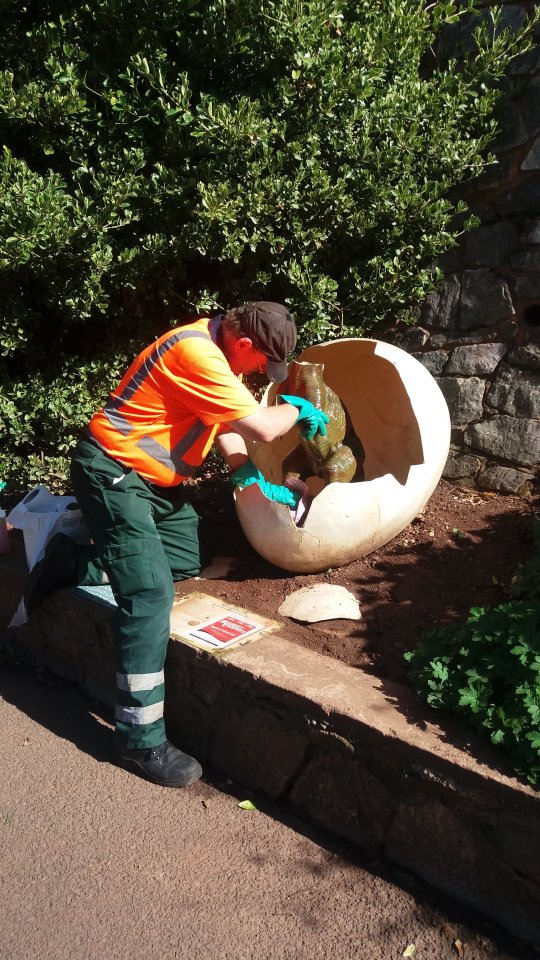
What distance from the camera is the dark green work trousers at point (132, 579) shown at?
118 inches

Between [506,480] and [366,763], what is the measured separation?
2.57m

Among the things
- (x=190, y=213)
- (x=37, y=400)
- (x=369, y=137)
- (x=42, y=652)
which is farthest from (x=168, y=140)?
(x=42, y=652)

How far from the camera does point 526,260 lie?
456cm

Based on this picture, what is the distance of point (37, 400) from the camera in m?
4.93

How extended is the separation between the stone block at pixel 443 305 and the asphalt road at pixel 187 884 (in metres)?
3.16

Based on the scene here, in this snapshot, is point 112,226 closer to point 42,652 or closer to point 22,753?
point 42,652

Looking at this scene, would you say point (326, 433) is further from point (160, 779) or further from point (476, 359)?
point (160, 779)

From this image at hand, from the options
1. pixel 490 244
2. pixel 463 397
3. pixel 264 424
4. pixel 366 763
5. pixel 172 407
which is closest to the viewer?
pixel 366 763

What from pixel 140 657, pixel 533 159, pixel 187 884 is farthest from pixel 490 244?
pixel 187 884

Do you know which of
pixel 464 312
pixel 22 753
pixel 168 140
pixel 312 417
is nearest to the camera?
pixel 22 753

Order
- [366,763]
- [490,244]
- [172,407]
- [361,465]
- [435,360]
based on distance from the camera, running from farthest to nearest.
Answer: [435,360], [490,244], [361,465], [172,407], [366,763]

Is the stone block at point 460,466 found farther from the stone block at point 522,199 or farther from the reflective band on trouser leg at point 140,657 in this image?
the reflective band on trouser leg at point 140,657

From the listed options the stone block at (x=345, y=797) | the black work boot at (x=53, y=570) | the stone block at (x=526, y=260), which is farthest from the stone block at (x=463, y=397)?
the stone block at (x=345, y=797)

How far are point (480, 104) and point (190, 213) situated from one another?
181 cm
